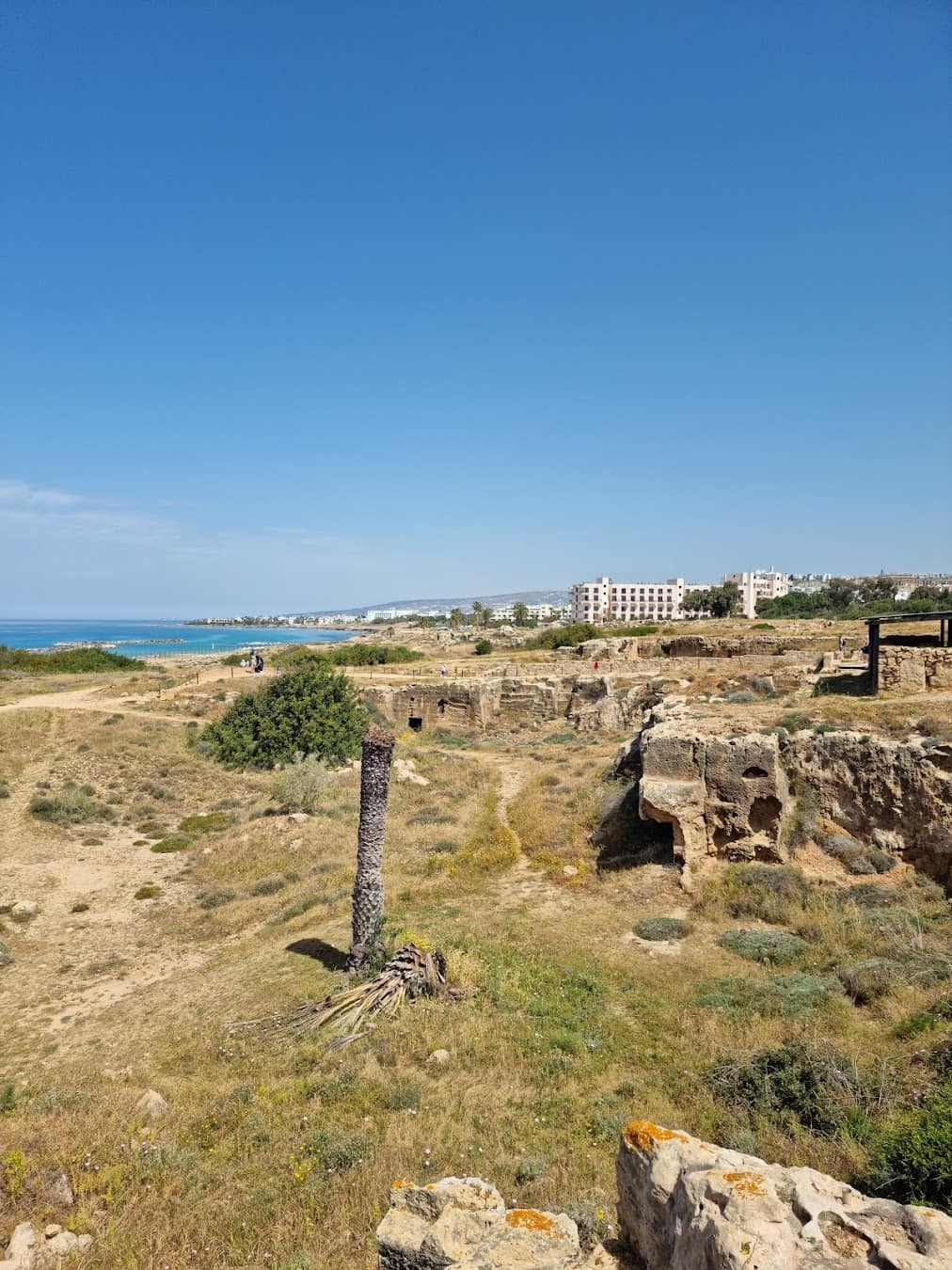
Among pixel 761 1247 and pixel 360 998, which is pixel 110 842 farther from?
pixel 761 1247

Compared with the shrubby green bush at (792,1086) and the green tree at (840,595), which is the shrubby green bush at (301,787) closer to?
the shrubby green bush at (792,1086)

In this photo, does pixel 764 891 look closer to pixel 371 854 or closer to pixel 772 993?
pixel 772 993

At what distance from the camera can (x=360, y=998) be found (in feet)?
29.6

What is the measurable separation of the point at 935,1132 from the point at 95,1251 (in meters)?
6.01

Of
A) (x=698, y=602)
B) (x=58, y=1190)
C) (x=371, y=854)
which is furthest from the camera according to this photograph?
(x=698, y=602)

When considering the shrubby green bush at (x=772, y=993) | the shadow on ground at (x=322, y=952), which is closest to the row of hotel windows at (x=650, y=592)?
the shadow on ground at (x=322, y=952)

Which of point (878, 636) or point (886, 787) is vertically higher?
point (878, 636)

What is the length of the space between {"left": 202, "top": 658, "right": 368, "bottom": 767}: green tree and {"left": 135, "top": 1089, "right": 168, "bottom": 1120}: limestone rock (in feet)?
60.6

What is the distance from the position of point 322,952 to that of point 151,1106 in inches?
180

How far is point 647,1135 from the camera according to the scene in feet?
12.9

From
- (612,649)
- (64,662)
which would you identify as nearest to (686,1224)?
(612,649)

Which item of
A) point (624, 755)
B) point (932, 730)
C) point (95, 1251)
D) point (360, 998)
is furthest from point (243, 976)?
point (932, 730)

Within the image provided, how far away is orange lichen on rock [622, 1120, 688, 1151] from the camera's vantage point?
153 inches

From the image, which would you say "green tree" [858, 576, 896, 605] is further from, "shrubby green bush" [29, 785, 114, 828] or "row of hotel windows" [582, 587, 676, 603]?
"shrubby green bush" [29, 785, 114, 828]
